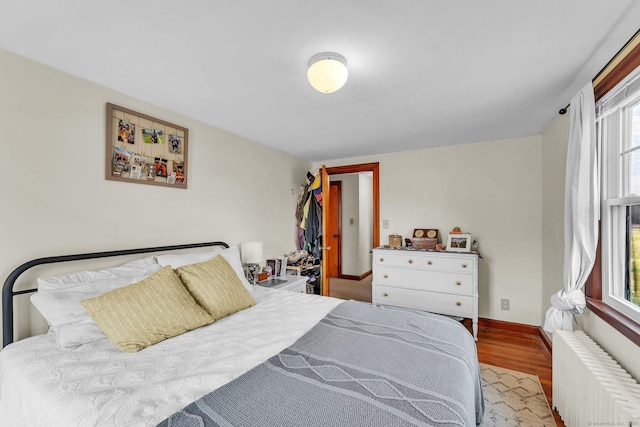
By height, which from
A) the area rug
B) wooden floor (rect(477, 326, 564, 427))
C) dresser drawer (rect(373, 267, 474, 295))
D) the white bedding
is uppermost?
the white bedding

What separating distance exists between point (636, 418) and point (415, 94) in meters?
2.07

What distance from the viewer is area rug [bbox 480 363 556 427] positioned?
1.80 m

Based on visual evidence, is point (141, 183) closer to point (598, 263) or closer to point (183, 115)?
point (183, 115)

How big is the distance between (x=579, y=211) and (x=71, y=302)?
316cm

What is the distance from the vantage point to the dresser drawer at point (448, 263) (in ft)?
10.1

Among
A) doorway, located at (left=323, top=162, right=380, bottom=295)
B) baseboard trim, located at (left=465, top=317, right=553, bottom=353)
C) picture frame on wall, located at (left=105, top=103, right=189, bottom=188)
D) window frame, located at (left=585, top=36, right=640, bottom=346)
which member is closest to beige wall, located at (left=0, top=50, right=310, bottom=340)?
picture frame on wall, located at (left=105, top=103, right=189, bottom=188)

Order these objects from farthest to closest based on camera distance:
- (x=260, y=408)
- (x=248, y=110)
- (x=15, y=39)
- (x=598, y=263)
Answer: (x=248, y=110) → (x=598, y=263) → (x=15, y=39) → (x=260, y=408)

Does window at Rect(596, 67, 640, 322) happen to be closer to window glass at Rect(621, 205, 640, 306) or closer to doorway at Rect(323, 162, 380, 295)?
window glass at Rect(621, 205, 640, 306)

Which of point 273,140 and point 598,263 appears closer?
point 598,263

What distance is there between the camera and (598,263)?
1.79m

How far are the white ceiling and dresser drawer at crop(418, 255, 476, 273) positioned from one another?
5.14ft

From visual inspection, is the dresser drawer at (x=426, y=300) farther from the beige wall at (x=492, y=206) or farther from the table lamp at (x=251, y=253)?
the table lamp at (x=251, y=253)

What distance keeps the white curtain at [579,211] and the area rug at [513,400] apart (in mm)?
574

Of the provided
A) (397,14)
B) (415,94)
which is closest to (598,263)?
(415,94)
